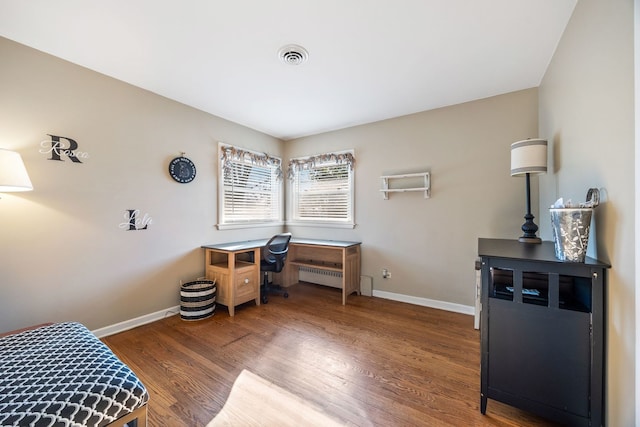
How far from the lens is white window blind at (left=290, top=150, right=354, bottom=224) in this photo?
4.01 metres

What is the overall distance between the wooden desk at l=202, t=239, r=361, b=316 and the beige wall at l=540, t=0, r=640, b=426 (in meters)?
2.44

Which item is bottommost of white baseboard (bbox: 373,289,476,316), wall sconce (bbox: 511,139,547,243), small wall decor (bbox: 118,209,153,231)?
white baseboard (bbox: 373,289,476,316)

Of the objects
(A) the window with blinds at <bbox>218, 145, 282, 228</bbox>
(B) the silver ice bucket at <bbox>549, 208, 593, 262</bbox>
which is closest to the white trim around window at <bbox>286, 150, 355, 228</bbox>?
(A) the window with blinds at <bbox>218, 145, 282, 228</bbox>

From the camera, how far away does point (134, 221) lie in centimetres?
270

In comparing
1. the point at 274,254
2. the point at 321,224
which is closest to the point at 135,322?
the point at 274,254

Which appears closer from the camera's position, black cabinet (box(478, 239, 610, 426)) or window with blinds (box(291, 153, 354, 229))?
black cabinet (box(478, 239, 610, 426))

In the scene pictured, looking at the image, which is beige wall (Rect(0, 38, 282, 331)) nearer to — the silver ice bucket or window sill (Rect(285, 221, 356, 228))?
window sill (Rect(285, 221, 356, 228))

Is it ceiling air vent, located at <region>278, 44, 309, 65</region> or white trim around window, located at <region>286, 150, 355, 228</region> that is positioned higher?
ceiling air vent, located at <region>278, 44, 309, 65</region>

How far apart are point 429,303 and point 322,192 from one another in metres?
2.28

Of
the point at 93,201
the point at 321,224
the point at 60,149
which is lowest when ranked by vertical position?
the point at 321,224

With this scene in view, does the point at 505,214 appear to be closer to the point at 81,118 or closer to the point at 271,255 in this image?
the point at 271,255

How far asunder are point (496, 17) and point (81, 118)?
356 centimetres

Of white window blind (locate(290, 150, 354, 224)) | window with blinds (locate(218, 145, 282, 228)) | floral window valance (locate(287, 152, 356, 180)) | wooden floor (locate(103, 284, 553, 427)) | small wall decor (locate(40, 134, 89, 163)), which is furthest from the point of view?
white window blind (locate(290, 150, 354, 224))

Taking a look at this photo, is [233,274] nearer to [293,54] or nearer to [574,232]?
[293,54]
